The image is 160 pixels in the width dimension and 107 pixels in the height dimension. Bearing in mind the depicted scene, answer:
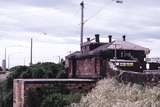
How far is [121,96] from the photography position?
684 inches

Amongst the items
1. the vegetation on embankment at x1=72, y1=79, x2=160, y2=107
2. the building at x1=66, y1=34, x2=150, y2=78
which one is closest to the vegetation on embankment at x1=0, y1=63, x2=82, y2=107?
the vegetation on embankment at x1=72, y1=79, x2=160, y2=107

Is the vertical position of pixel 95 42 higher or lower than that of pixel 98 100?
higher

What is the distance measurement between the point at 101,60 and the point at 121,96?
320 inches

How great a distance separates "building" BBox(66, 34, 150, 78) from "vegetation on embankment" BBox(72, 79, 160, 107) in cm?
400

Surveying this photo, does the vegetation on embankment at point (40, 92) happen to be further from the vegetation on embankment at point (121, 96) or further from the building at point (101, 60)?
the building at point (101, 60)

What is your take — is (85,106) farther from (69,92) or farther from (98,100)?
(69,92)

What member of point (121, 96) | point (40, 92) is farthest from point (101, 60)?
point (121, 96)

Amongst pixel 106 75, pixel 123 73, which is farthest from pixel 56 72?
pixel 123 73

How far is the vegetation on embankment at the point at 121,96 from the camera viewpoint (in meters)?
15.4

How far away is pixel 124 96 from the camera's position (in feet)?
56.2

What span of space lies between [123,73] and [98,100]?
3015 millimetres

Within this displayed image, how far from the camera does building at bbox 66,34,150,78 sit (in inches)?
1001

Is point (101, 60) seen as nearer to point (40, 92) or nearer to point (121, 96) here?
point (40, 92)

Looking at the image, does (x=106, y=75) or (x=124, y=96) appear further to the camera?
(x=106, y=75)
